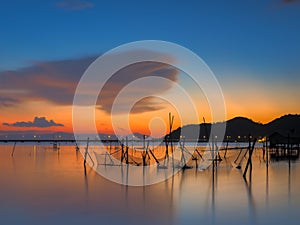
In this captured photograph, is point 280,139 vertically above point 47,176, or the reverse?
point 280,139

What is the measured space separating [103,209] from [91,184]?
7026mm

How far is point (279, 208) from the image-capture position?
45.6 ft

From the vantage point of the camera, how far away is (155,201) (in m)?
15.2

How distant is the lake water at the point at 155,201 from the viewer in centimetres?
1230

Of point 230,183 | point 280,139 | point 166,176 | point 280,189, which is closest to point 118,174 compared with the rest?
point 166,176

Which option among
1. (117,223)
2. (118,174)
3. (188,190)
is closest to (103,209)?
(117,223)

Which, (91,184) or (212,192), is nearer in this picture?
(212,192)

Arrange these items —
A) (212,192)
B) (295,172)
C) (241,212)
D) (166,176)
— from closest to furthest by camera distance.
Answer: (241,212) → (212,192) → (166,176) → (295,172)

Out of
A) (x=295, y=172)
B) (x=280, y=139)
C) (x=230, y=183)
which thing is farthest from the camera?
(x=280, y=139)

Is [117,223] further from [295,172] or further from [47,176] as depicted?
[295,172]

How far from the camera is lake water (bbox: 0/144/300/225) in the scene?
12.3 meters

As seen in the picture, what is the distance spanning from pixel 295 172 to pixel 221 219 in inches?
606

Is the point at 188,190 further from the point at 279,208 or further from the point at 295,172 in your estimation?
the point at 295,172

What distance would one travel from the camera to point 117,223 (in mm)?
11656
